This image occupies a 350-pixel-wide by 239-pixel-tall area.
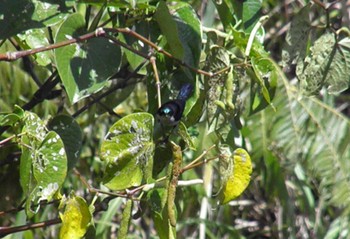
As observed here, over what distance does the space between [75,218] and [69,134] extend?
0.18 meters

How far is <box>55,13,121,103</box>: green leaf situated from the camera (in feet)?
3.07

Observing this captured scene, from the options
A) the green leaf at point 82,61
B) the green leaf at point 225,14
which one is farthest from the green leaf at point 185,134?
the green leaf at point 225,14

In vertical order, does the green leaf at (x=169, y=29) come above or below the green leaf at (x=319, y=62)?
above

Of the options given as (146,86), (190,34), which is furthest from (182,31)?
(146,86)

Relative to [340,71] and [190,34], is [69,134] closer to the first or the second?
[190,34]

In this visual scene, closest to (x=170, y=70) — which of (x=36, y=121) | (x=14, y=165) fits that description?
(x=36, y=121)

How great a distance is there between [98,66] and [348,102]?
6.78 feet

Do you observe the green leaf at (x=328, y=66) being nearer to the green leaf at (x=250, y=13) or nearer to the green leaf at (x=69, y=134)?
the green leaf at (x=250, y=13)

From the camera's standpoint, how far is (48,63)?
1.07 metres

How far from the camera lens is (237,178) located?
3.06 feet

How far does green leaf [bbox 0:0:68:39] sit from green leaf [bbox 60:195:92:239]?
208mm

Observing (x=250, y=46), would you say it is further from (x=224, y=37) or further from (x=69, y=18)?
(x=69, y=18)

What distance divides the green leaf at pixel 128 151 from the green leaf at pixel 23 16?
0.16 metres

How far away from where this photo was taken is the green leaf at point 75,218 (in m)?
0.91
